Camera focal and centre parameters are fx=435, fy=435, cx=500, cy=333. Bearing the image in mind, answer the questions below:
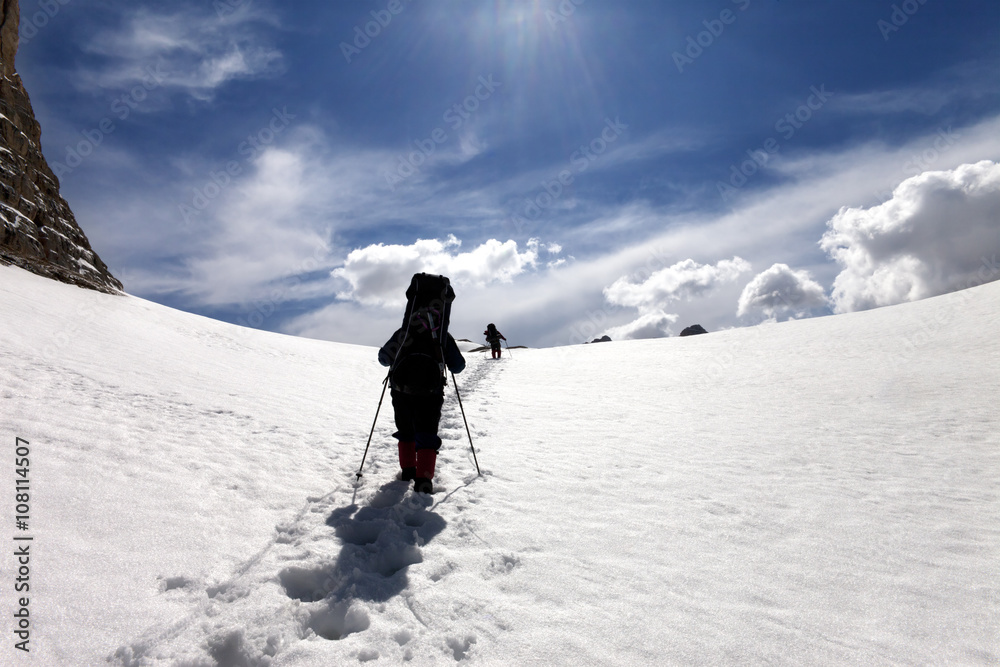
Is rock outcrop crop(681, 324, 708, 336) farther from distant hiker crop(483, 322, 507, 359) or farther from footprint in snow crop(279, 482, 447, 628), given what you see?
footprint in snow crop(279, 482, 447, 628)

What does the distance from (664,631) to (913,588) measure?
7.09 ft

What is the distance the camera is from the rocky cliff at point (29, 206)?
2002cm

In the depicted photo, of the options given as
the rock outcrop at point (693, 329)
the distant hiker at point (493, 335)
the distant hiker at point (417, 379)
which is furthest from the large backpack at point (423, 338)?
the rock outcrop at point (693, 329)

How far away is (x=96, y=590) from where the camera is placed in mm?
2604

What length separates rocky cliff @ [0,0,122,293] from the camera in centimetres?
2002

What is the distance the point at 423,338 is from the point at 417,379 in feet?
1.70

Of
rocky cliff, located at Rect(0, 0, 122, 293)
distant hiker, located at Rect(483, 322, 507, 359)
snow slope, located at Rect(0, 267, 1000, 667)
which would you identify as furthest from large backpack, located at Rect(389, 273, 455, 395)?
rocky cliff, located at Rect(0, 0, 122, 293)

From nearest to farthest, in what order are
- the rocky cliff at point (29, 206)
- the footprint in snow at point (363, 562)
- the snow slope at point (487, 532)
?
the snow slope at point (487, 532) < the footprint in snow at point (363, 562) < the rocky cliff at point (29, 206)

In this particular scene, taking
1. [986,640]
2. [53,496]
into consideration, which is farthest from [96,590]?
[986,640]

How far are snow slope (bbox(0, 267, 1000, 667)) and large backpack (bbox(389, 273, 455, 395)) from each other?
128cm

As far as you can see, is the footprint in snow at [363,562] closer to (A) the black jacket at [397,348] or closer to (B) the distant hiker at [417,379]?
(B) the distant hiker at [417,379]

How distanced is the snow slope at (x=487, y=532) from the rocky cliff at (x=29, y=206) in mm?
15816

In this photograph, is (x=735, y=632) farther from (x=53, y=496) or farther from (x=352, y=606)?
(x=53, y=496)

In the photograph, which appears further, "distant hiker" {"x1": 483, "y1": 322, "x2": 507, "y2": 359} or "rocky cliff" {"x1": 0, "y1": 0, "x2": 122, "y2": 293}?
"distant hiker" {"x1": 483, "y1": 322, "x2": 507, "y2": 359}
